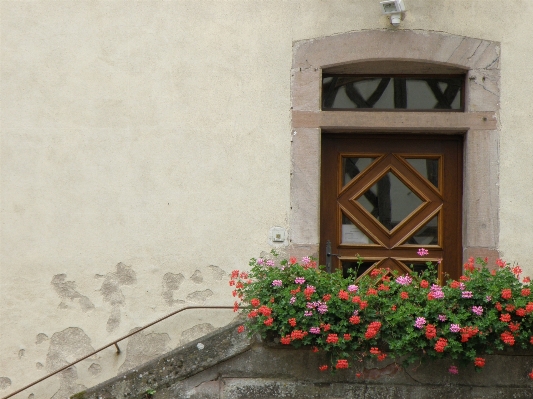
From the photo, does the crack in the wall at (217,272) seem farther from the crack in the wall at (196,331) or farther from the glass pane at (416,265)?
the glass pane at (416,265)

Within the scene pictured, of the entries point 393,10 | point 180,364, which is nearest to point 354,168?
point 393,10

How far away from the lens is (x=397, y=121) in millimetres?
6543

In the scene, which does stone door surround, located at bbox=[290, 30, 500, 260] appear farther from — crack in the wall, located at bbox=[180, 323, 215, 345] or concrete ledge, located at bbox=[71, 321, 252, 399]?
concrete ledge, located at bbox=[71, 321, 252, 399]

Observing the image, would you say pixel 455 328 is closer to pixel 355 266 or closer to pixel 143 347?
pixel 355 266

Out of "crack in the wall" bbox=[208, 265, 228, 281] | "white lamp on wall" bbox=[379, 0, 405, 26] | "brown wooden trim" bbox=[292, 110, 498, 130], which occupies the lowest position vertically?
"crack in the wall" bbox=[208, 265, 228, 281]

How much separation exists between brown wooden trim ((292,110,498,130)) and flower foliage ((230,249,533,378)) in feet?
5.50

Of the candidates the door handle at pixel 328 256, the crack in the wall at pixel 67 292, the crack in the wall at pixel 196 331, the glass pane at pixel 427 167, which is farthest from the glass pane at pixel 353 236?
the crack in the wall at pixel 67 292

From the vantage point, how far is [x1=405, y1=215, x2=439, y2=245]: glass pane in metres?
6.72

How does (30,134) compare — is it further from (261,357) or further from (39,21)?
(261,357)

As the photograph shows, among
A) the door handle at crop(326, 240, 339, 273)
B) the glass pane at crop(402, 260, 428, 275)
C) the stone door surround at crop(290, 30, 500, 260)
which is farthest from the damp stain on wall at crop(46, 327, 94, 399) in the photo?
the glass pane at crop(402, 260, 428, 275)

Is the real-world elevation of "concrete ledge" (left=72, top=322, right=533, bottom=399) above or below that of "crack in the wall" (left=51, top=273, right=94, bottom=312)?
below

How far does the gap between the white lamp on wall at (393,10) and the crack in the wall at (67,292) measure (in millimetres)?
3231

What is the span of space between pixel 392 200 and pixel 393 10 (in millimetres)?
1524

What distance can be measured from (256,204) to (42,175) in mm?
1713
